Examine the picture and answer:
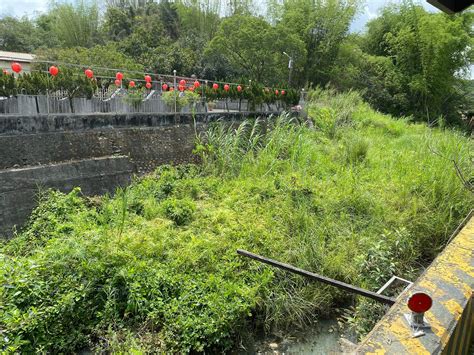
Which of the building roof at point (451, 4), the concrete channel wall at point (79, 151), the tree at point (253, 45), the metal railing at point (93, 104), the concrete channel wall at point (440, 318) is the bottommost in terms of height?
the concrete channel wall at point (79, 151)

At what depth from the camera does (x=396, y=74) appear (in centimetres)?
2166

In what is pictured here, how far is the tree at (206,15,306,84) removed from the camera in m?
19.0

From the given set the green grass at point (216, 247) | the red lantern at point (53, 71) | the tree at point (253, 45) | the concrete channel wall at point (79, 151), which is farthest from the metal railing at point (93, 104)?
the tree at point (253, 45)

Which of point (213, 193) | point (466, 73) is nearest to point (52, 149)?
point (213, 193)

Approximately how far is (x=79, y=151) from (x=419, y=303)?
7.46 m

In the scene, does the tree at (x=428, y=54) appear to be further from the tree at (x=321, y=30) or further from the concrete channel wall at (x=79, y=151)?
the concrete channel wall at (x=79, y=151)

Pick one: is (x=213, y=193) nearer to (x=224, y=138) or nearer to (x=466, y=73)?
(x=224, y=138)

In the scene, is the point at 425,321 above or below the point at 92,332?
above

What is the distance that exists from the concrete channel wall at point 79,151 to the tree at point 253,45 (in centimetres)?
1087

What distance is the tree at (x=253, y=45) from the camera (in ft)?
62.2

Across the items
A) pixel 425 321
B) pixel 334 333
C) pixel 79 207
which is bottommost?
pixel 334 333

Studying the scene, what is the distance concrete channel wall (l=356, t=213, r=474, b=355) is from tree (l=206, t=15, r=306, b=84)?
18.6 m

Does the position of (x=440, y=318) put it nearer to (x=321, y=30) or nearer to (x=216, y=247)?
(x=216, y=247)

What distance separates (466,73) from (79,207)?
2451 cm
